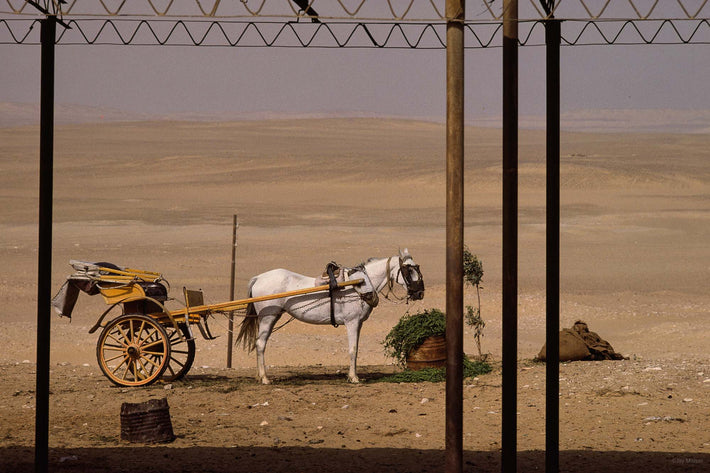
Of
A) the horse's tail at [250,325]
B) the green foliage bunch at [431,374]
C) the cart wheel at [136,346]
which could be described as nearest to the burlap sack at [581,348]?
the green foliage bunch at [431,374]

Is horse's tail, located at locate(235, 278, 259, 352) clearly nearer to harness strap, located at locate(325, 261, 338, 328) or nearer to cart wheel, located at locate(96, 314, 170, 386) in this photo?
harness strap, located at locate(325, 261, 338, 328)

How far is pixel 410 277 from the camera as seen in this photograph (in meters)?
13.8

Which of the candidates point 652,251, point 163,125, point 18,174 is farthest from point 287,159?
point 163,125

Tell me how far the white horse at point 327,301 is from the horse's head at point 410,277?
0.02 metres

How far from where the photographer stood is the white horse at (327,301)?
1407 cm

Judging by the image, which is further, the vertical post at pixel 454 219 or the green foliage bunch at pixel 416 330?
the green foliage bunch at pixel 416 330

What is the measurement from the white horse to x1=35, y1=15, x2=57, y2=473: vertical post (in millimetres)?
5621

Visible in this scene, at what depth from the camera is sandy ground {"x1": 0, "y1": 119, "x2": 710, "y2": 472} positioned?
10.6m

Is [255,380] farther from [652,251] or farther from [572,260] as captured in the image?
[652,251]

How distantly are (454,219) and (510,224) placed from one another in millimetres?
488

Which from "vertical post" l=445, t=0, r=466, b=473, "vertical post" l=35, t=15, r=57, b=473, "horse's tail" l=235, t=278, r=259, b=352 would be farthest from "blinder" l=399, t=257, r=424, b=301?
"vertical post" l=35, t=15, r=57, b=473

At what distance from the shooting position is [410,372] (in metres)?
14.4

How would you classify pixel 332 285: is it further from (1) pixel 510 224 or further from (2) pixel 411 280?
(1) pixel 510 224

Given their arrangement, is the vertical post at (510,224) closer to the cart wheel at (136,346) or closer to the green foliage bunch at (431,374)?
the green foliage bunch at (431,374)
